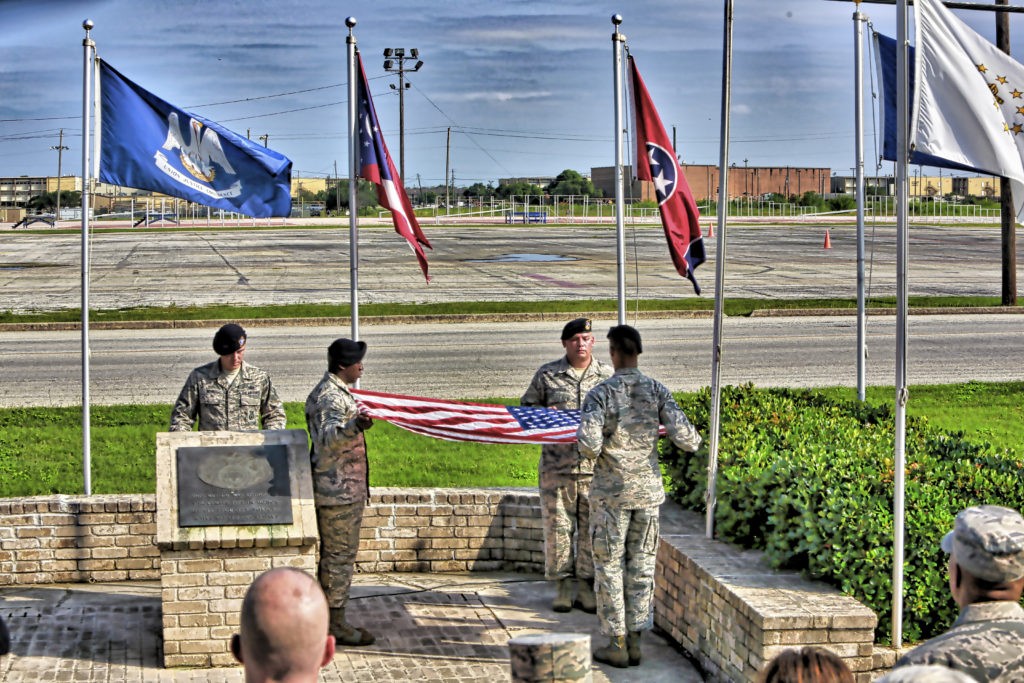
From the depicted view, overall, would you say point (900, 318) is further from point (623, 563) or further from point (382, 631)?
point (382, 631)

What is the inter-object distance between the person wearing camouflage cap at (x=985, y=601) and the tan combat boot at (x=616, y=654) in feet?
11.9

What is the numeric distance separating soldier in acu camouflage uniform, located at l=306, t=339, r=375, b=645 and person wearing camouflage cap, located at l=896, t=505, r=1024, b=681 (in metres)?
4.33

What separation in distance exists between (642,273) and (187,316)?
1650 centimetres

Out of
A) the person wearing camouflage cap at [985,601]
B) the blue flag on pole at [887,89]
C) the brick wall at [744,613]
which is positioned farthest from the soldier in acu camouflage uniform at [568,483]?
the person wearing camouflage cap at [985,601]

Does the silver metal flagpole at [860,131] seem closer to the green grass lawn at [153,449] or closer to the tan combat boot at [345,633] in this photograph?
the green grass lawn at [153,449]

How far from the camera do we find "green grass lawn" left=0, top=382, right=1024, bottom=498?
10.7 m

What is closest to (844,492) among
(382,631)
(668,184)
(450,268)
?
(668,184)

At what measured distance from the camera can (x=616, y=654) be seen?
7535 millimetres

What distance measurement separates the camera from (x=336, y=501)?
25.6ft

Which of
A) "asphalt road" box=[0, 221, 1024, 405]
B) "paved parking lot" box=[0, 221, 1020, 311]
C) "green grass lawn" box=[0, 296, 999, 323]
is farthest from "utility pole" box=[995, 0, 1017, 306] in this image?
"paved parking lot" box=[0, 221, 1020, 311]

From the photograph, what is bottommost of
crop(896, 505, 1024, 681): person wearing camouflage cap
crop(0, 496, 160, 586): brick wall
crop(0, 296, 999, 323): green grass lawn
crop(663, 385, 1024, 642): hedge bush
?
crop(0, 496, 160, 586): brick wall

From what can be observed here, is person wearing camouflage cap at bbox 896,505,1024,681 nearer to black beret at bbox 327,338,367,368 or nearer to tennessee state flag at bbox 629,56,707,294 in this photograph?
black beret at bbox 327,338,367,368

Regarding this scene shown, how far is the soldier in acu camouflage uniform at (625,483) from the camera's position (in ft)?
24.4

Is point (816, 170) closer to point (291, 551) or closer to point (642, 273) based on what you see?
point (642, 273)
